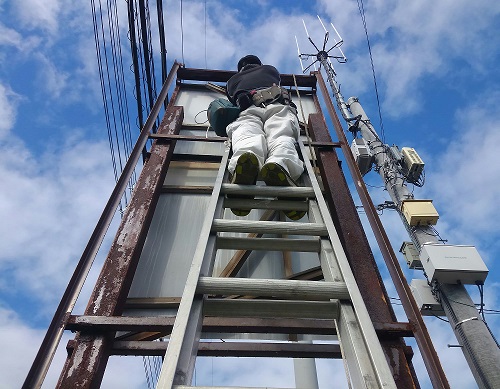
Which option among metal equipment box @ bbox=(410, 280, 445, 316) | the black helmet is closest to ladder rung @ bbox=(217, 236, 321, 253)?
the black helmet

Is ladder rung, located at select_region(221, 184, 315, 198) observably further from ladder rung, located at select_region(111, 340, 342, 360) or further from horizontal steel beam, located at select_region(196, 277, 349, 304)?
horizontal steel beam, located at select_region(196, 277, 349, 304)

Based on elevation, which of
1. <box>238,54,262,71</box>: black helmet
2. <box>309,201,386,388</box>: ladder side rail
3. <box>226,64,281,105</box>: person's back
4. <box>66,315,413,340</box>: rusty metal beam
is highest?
<box>238,54,262,71</box>: black helmet

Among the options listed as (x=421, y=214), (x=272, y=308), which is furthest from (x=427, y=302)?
(x=272, y=308)

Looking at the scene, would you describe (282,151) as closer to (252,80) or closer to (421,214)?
(252,80)

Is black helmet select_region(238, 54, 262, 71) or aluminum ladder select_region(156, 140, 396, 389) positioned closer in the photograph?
aluminum ladder select_region(156, 140, 396, 389)

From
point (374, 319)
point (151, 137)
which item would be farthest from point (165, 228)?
point (374, 319)

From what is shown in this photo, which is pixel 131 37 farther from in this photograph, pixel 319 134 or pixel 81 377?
pixel 81 377

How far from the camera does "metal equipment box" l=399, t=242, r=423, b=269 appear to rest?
24.4ft

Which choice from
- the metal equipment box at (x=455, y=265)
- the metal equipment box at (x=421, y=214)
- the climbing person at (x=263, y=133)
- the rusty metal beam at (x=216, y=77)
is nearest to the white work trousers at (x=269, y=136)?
the climbing person at (x=263, y=133)

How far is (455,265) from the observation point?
219 inches

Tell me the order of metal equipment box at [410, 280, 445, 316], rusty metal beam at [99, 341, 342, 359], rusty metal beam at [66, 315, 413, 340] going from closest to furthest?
rusty metal beam at [66, 315, 413, 340]
rusty metal beam at [99, 341, 342, 359]
metal equipment box at [410, 280, 445, 316]

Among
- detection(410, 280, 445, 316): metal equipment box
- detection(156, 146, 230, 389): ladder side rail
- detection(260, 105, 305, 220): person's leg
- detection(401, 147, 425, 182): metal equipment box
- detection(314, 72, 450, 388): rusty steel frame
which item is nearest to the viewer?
detection(156, 146, 230, 389): ladder side rail

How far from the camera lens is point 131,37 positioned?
515 centimetres

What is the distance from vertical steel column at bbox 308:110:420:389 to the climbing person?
403 millimetres
